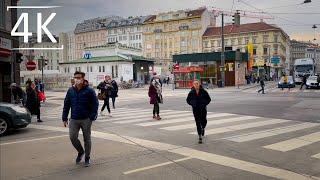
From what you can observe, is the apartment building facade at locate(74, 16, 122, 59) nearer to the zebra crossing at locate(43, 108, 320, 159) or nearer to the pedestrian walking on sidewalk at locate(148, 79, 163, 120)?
the pedestrian walking on sidewalk at locate(148, 79, 163, 120)

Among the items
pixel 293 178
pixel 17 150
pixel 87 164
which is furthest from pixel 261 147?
pixel 17 150

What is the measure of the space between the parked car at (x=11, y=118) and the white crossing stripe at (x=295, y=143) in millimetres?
7384

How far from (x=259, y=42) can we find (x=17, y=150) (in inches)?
4000

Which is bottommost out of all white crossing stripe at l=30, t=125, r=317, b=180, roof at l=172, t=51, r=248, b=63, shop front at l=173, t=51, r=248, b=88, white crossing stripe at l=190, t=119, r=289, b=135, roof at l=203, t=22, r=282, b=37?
white crossing stripe at l=30, t=125, r=317, b=180

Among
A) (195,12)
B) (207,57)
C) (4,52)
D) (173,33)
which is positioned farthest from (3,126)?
(173,33)

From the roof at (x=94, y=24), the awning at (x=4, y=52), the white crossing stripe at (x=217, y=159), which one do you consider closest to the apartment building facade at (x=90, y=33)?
the roof at (x=94, y=24)

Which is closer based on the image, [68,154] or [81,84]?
[81,84]

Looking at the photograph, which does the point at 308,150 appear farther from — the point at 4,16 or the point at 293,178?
the point at 4,16

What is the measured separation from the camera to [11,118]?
40.7 ft

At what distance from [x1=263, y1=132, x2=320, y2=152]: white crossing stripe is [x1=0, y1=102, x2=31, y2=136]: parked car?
7.38m

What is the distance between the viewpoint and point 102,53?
72438 millimetres

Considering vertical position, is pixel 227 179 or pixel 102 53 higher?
pixel 102 53

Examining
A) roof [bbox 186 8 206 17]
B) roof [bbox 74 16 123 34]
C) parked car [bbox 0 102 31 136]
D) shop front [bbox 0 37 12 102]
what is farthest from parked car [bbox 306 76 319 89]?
roof [bbox 74 16 123 34]

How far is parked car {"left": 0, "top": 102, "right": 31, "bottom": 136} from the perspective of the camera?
1226 centimetres
